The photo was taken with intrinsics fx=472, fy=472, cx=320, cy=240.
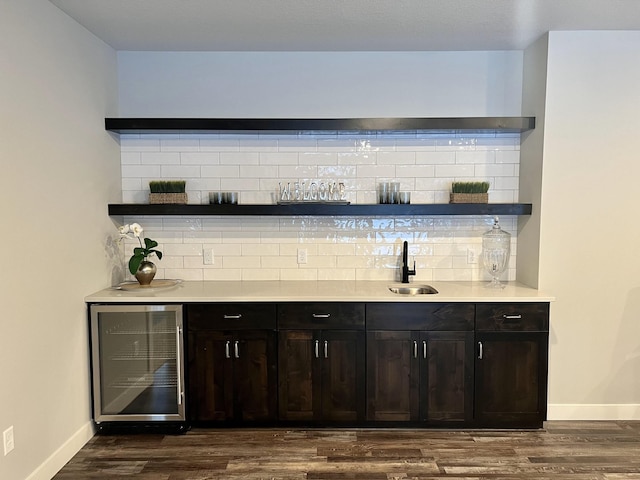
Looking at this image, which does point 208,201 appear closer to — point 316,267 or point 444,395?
point 316,267

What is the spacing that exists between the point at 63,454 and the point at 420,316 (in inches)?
90.0

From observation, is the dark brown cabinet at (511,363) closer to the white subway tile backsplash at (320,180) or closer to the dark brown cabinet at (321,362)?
the white subway tile backsplash at (320,180)

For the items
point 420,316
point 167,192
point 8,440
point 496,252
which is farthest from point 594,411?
point 8,440

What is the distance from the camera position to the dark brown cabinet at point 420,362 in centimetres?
305

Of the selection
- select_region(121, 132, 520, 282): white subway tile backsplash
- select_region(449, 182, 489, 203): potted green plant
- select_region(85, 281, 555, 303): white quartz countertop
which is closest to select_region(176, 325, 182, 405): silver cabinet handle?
select_region(85, 281, 555, 303): white quartz countertop

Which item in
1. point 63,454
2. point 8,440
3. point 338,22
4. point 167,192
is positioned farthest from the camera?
point 167,192

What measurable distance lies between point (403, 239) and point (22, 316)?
251 cm

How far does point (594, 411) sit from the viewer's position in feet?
10.9

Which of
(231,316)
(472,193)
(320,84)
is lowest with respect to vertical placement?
(231,316)

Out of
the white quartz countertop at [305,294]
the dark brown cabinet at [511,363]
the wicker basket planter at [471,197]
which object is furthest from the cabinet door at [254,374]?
the wicker basket planter at [471,197]

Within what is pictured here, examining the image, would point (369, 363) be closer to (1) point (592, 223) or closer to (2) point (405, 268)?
(2) point (405, 268)

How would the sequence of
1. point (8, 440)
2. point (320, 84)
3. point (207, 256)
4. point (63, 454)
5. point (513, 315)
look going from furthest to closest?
1. point (207, 256)
2. point (320, 84)
3. point (513, 315)
4. point (63, 454)
5. point (8, 440)

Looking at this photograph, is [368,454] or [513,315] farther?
[513,315]

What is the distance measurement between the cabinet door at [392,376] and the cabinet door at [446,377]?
65mm
